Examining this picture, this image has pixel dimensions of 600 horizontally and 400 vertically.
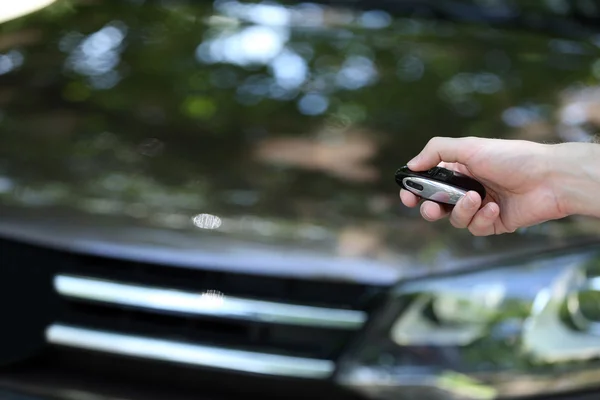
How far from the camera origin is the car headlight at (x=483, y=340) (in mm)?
1658

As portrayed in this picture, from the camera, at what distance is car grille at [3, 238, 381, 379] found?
5.46 ft

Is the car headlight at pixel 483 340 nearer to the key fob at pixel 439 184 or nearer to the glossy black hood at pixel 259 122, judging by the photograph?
the glossy black hood at pixel 259 122

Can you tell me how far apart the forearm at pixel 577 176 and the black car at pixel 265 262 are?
30cm

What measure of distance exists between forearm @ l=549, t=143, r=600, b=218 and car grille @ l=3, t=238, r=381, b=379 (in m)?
0.43

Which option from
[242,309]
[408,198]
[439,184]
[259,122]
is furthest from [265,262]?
[259,122]

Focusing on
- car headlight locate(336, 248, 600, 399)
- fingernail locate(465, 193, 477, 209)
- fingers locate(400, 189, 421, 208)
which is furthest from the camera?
car headlight locate(336, 248, 600, 399)

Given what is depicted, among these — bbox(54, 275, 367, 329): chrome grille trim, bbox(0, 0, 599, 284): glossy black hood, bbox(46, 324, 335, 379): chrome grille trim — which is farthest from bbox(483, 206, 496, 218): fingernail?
bbox(46, 324, 335, 379): chrome grille trim

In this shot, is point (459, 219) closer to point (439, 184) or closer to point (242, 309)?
point (439, 184)

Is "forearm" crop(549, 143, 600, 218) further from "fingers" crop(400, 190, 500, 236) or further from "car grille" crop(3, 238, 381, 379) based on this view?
"car grille" crop(3, 238, 381, 379)

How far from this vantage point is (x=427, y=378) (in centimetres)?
168

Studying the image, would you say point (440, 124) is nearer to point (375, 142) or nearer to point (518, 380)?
point (375, 142)

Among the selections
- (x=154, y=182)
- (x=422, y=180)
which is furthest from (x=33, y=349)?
(x=422, y=180)

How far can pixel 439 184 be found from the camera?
135 cm

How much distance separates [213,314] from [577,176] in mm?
790
